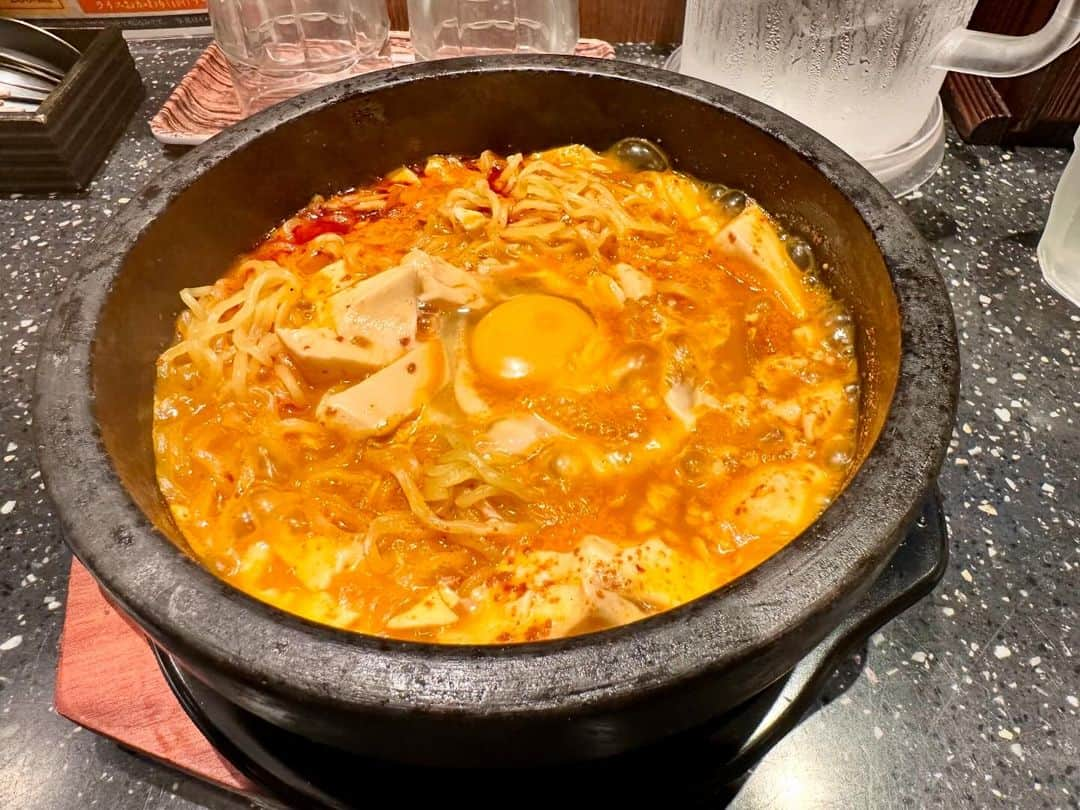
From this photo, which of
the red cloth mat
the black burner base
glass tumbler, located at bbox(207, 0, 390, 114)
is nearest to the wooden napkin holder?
glass tumbler, located at bbox(207, 0, 390, 114)

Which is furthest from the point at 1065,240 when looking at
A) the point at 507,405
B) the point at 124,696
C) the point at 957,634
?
the point at 124,696

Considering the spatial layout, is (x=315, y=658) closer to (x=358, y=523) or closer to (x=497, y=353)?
(x=358, y=523)

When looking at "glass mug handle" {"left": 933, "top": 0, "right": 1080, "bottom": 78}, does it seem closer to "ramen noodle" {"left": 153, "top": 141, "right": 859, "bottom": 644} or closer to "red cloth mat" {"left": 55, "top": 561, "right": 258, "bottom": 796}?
"ramen noodle" {"left": 153, "top": 141, "right": 859, "bottom": 644}

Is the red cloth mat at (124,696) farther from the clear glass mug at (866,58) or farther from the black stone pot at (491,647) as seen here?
the clear glass mug at (866,58)

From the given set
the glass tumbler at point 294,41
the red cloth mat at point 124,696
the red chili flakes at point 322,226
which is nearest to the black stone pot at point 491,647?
the red chili flakes at point 322,226

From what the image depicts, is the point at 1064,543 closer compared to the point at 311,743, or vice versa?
the point at 311,743

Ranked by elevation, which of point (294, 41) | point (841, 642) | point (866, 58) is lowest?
point (841, 642)

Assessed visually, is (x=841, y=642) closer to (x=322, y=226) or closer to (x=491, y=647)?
(x=491, y=647)

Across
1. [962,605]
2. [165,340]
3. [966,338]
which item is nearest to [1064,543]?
[962,605]
